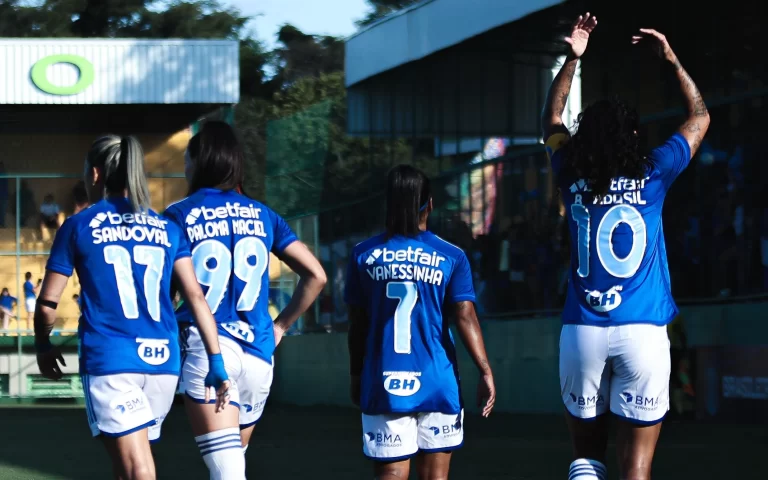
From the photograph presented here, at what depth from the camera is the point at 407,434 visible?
6.03 m

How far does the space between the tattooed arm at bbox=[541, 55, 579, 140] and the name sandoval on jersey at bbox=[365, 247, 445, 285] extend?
0.73m

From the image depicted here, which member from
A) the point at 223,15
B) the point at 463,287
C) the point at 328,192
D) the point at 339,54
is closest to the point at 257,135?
the point at 223,15

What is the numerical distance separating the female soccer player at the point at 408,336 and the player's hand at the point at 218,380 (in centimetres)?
71

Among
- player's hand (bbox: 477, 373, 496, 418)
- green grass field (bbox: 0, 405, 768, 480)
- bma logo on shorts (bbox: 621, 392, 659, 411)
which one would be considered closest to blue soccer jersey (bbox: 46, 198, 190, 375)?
player's hand (bbox: 477, 373, 496, 418)

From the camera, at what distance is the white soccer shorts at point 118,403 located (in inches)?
213

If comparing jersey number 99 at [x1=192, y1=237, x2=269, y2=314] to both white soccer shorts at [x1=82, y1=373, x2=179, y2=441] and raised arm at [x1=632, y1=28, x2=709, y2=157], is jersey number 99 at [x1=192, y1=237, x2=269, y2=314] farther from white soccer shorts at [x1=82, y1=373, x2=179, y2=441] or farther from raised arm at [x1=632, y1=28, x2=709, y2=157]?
raised arm at [x1=632, y1=28, x2=709, y2=157]

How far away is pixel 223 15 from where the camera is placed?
6412cm

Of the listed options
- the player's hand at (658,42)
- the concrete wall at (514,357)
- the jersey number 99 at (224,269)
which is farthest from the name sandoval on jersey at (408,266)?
the concrete wall at (514,357)

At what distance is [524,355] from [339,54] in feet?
181

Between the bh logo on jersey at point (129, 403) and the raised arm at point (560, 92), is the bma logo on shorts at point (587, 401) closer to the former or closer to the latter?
the raised arm at point (560, 92)

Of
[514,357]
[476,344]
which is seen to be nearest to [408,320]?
[476,344]

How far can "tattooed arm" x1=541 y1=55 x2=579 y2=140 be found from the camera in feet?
19.0

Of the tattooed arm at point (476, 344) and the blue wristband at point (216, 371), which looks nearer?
the blue wristband at point (216, 371)

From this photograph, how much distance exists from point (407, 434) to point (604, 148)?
4.92 ft
